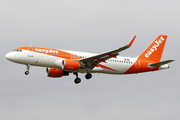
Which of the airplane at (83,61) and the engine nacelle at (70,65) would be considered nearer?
the engine nacelle at (70,65)

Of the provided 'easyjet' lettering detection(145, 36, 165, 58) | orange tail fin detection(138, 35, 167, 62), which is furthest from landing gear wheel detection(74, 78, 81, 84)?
'easyjet' lettering detection(145, 36, 165, 58)

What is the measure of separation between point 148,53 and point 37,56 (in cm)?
1805

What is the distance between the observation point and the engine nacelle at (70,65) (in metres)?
54.1

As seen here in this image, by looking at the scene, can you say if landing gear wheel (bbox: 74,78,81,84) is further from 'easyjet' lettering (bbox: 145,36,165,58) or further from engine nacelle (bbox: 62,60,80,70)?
'easyjet' lettering (bbox: 145,36,165,58)

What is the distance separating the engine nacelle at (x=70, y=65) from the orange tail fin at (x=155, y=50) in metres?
11.7

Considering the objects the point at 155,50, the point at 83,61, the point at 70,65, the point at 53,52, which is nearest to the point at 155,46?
the point at 155,50

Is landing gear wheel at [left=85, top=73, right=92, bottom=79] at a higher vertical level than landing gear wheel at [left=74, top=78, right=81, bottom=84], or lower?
higher

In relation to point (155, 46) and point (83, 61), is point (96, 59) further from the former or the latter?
point (155, 46)

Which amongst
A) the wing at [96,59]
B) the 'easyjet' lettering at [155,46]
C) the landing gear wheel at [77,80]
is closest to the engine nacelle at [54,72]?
the landing gear wheel at [77,80]

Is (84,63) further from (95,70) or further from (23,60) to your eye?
(23,60)

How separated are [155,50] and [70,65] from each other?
52.2ft

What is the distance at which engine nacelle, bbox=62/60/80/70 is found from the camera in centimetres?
5409

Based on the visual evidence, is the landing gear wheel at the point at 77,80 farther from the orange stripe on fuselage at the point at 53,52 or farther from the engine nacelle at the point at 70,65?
the engine nacelle at the point at 70,65

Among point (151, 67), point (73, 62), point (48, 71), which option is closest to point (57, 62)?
point (73, 62)
